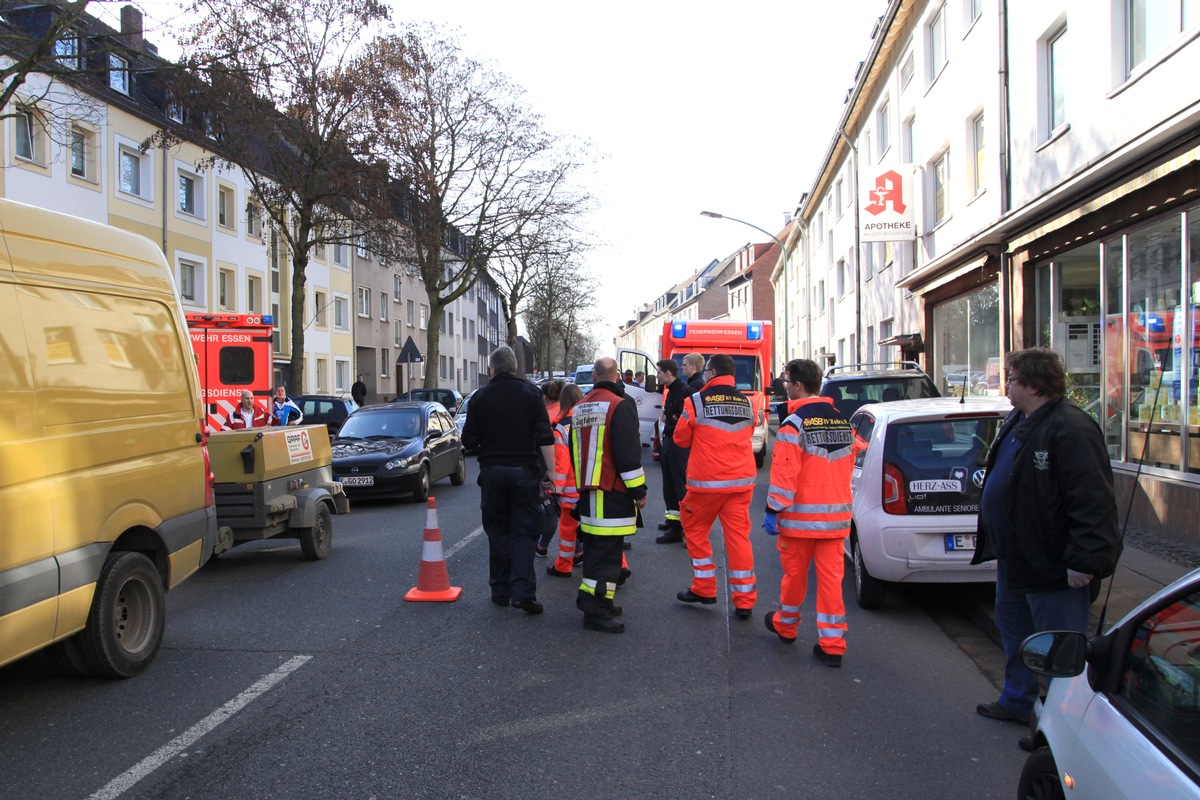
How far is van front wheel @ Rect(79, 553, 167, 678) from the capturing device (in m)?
4.98

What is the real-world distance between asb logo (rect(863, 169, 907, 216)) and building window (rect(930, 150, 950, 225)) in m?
0.70

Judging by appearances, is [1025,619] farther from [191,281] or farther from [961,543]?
[191,281]

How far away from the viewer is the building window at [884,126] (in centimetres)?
2458

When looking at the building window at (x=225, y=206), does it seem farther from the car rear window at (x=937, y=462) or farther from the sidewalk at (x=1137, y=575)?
the sidewalk at (x=1137, y=575)

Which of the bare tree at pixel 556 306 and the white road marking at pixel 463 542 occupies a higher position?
the bare tree at pixel 556 306

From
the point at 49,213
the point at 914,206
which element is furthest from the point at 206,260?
the point at 49,213

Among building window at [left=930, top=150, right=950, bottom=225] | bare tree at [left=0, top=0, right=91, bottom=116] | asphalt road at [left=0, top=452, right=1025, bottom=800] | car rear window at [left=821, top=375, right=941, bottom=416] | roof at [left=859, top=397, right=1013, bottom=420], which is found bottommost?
asphalt road at [left=0, top=452, right=1025, bottom=800]

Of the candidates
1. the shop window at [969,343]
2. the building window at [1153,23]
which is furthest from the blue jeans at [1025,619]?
the shop window at [969,343]

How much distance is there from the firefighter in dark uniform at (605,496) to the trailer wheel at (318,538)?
11.6 feet

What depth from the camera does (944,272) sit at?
61.2ft

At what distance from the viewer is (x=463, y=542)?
9.79 metres

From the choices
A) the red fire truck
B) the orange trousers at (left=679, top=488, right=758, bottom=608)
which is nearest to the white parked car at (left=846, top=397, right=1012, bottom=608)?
the orange trousers at (left=679, top=488, right=758, bottom=608)

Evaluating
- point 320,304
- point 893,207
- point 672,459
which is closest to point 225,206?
point 320,304

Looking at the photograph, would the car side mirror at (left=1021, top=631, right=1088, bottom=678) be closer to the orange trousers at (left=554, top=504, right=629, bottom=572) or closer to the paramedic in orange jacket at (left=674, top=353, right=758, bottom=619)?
the paramedic in orange jacket at (left=674, top=353, right=758, bottom=619)
